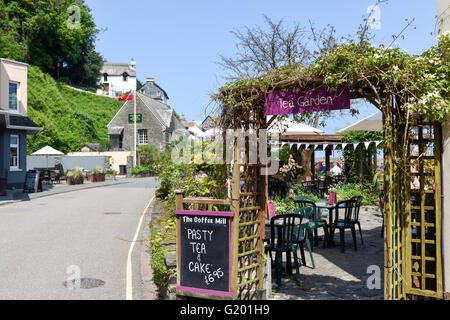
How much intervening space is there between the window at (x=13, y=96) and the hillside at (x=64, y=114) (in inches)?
573

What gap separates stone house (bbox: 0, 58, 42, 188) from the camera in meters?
22.9

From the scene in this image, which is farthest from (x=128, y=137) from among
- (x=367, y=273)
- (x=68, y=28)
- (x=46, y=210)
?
(x=367, y=273)

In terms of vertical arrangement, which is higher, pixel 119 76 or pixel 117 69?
pixel 117 69

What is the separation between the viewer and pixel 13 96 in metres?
24.6

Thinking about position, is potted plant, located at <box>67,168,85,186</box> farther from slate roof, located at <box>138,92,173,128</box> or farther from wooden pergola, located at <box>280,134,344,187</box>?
slate roof, located at <box>138,92,173,128</box>

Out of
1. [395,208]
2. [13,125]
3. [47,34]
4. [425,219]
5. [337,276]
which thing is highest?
[47,34]

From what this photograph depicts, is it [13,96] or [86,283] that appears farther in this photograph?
[13,96]

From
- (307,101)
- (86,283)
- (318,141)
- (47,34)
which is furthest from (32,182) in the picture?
(47,34)

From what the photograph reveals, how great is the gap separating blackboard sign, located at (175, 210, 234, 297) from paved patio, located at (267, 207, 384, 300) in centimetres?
112

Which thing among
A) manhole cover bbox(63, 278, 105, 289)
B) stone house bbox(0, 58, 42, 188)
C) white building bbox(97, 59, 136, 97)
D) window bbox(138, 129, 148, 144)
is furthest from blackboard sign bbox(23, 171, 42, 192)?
white building bbox(97, 59, 136, 97)

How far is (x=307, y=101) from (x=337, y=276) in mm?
3137

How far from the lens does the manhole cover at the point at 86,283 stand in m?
6.17

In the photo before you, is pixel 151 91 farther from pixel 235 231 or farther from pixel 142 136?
pixel 235 231
